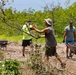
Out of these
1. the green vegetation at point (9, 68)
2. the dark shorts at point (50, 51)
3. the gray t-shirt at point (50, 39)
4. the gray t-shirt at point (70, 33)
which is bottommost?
the green vegetation at point (9, 68)

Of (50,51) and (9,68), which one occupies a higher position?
(50,51)

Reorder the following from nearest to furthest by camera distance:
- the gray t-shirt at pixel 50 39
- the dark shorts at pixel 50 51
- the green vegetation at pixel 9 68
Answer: the green vegetation at pixel 9 68 → the gray t-shirt at pixel 50 39 → the dark shorts at pixel 50 51

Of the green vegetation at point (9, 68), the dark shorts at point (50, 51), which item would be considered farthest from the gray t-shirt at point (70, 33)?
the green vegetation at point (9, 68)

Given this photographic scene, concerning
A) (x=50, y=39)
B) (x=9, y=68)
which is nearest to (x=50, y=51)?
(x=50, y=39)

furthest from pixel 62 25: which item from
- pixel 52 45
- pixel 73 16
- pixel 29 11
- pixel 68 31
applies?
pixel 52 45

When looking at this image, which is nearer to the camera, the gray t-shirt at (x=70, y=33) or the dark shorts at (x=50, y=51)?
the dark shorts at (x=50, y=51)

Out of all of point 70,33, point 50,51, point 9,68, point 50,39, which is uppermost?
point 70,33

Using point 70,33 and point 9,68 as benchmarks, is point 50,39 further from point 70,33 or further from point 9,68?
point 70,33

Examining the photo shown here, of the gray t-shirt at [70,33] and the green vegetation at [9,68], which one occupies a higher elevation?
the gray t-shirt at [70,33]

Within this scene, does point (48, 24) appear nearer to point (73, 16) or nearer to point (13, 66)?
point (13, 66)

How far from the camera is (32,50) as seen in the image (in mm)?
9578

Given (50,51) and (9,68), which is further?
(50,51)

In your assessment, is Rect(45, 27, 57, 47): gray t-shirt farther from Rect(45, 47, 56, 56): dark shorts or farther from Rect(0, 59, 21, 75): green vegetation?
Rect(0, 59, 21, 75): green vegetation

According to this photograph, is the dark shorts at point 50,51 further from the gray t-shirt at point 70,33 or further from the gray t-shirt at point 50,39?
the gray t-shirt at point 70,33
